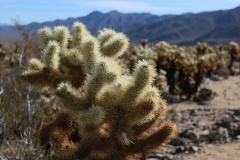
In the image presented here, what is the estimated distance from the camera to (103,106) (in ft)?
11.0

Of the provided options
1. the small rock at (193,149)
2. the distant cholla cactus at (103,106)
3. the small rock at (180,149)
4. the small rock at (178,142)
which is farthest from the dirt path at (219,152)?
the distant cholla cactus at (103,106)

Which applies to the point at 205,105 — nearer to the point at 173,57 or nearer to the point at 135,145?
the point at 173,57

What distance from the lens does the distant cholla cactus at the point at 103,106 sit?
3256 millimetres

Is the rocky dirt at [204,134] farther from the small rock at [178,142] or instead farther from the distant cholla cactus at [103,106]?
the distant cholla cactus at [103,106]

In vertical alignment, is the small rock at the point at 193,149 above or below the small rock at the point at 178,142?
above

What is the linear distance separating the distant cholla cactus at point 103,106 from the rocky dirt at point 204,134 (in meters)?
3.39

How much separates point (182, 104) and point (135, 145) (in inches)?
380

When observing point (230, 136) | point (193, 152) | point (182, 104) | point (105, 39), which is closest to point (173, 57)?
point (182, 104)

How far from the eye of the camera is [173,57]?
14.6 m

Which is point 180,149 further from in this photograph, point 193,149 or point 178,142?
point 178,142

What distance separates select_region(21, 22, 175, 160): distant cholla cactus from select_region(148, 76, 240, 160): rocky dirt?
3389 millimetres

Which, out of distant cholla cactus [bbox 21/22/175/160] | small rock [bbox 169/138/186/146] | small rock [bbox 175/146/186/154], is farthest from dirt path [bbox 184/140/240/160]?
distant cholla cactus [bbox 21/22/175/160]

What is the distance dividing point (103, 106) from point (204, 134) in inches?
209

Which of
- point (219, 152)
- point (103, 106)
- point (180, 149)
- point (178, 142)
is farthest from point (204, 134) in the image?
point (103, 106)
